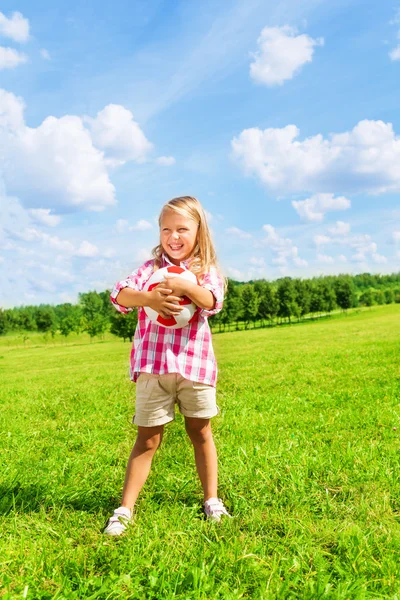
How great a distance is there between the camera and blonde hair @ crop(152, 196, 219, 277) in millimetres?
3506

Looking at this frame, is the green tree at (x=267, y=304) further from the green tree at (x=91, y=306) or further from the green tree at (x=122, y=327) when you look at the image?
the green tree at (x=91, y=306)

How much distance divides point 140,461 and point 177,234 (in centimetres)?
167

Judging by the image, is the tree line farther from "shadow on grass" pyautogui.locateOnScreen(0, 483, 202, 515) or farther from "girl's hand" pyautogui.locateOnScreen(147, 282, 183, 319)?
"girl's hand" pyautogui.locateOnScreen(147, 282, 183, 319)

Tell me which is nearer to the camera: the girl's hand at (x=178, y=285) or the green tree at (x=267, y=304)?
the girl's hand at (x=178, y=285)

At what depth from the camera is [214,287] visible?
11.1ft

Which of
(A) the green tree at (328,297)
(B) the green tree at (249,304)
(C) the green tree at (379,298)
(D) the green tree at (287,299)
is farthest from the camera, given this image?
(C) the green tree at (379,298)

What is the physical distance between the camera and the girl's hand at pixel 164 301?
314 cm

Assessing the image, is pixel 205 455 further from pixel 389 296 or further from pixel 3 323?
pixel 389 296

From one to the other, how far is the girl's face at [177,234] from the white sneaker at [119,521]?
1826 millimetres

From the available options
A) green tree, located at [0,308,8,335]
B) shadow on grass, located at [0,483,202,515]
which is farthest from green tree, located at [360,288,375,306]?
shadow on grass, located at [0,483,202,515]

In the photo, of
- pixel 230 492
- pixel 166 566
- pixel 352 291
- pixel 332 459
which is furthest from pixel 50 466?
pixel 352 291

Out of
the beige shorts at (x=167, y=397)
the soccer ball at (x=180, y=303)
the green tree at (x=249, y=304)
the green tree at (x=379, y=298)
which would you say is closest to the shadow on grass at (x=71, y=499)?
the beige shorts at (x=167, y=397)

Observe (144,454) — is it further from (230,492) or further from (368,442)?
(368,442)

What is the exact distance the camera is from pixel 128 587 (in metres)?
2.61
